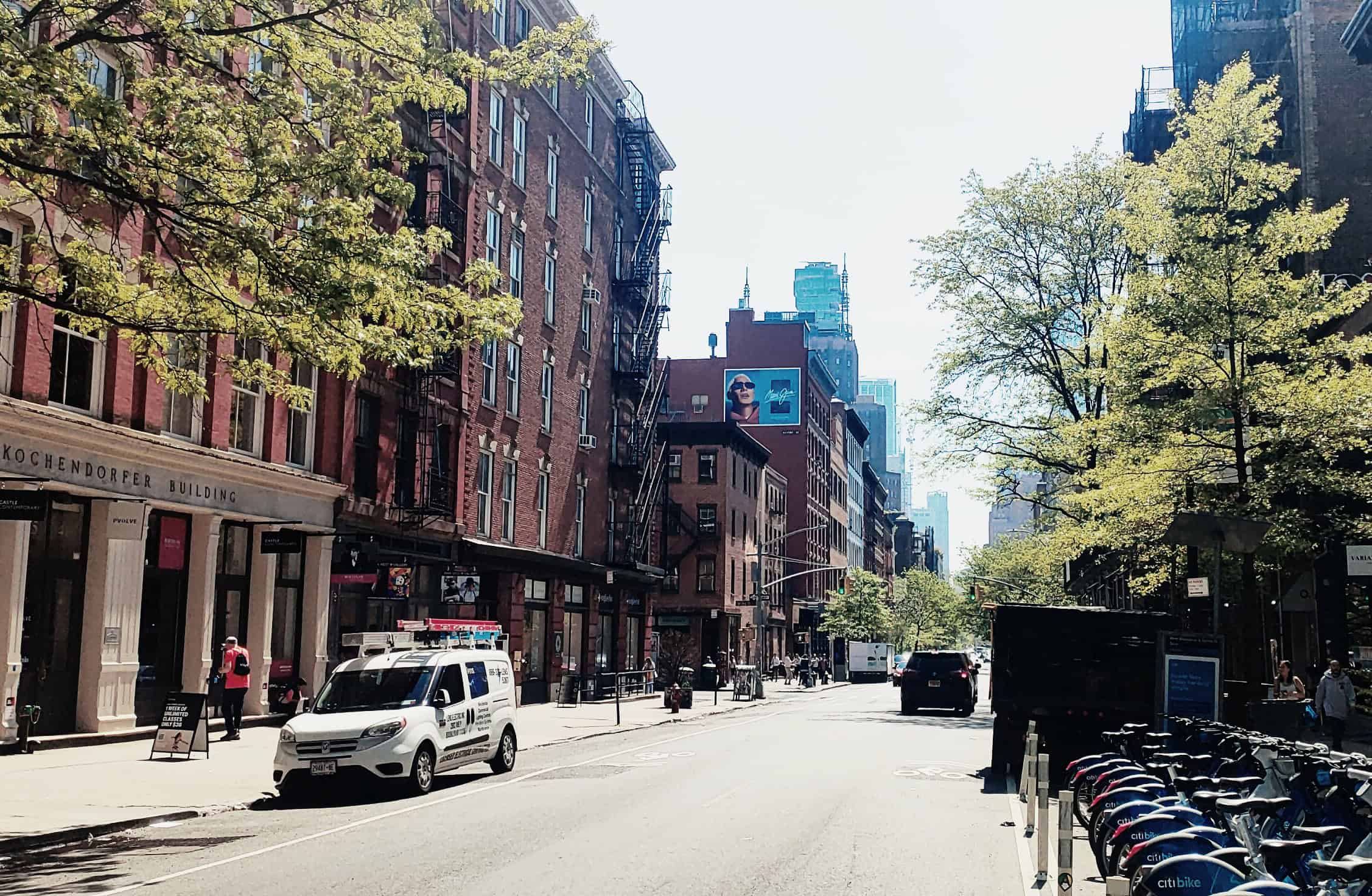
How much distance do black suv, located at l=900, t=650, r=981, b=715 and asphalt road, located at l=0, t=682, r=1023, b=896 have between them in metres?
16.6

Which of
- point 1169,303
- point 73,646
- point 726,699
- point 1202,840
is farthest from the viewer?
point 726,699

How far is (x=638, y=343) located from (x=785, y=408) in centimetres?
4796

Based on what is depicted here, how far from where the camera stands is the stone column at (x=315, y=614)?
28.0 meters

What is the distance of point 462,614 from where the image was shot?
3616 centimetres

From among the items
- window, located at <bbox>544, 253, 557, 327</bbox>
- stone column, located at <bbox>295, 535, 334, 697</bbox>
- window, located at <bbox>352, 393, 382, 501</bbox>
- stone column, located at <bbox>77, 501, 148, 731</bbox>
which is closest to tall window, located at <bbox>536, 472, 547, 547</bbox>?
window, located at <bbox>544, 253, 557, 327</bbox>

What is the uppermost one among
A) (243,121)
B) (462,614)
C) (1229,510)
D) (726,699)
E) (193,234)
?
(243,121)

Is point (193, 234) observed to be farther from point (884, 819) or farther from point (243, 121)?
point (884, 819)

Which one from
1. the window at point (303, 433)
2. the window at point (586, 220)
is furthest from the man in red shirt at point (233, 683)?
the window at point (586, 220)

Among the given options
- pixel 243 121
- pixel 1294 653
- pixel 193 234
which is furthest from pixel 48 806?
pixel 1294 653

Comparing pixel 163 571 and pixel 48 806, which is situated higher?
pixel 163 571

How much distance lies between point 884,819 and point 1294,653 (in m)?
26.3

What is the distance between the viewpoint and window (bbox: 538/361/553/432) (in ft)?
140

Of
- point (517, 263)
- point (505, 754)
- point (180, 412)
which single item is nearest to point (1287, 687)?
point (505, 754)

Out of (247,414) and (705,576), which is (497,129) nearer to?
(247,414)
